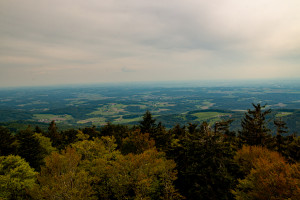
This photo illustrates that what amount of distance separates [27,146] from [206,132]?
49524 mm

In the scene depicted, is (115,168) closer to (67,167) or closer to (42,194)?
(67,167)

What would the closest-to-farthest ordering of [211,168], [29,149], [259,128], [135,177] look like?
[211,168]
[135,177]
[259,128]
[29,149]

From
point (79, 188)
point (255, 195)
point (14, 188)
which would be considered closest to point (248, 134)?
point (255, 195)

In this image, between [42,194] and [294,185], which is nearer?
[294,185]

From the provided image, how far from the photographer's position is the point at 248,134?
4244 centimetres

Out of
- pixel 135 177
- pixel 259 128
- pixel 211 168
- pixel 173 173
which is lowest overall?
pixel 173 173

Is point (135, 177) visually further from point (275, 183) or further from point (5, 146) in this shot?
point (5, 146)

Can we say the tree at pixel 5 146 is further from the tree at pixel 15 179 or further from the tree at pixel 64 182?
the tree at pixel 64 182

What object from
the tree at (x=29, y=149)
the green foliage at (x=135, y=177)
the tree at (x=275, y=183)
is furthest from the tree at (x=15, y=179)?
the tree at (x=275, y=183)

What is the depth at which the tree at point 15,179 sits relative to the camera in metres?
27.8

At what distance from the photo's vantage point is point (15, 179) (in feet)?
94.3

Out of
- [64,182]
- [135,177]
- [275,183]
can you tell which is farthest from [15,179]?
[275,183]

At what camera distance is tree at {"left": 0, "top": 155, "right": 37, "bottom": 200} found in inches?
1095

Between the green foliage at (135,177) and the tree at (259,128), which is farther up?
the tree at (259,128)
